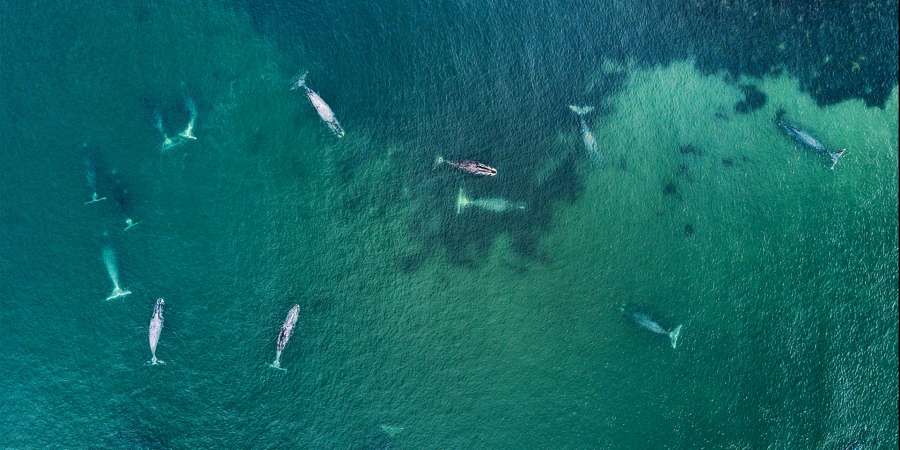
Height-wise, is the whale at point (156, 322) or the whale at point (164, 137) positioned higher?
the whale at point (164, 137)

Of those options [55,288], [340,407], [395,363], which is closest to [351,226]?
[395,363]

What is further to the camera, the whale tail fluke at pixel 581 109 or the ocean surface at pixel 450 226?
the whale tail fluke at pixel 581 109

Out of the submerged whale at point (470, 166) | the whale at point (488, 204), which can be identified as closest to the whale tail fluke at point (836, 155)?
the whale at point (488, 204)

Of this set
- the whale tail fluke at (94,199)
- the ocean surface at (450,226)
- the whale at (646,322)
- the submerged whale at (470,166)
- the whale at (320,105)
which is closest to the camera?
the whale tail fluke at (94,199)

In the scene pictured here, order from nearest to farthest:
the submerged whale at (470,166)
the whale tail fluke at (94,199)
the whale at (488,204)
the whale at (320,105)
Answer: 1. the whale tail fluke at (94,199)
2. the whale at (320,105)
3. the submerged whale at (470,166)
4. the whale at (488,204)

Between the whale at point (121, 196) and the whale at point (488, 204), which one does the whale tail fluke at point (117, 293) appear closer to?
the whale at point (121, 196)

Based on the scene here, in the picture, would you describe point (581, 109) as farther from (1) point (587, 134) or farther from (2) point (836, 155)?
(2) point (836, 155)
